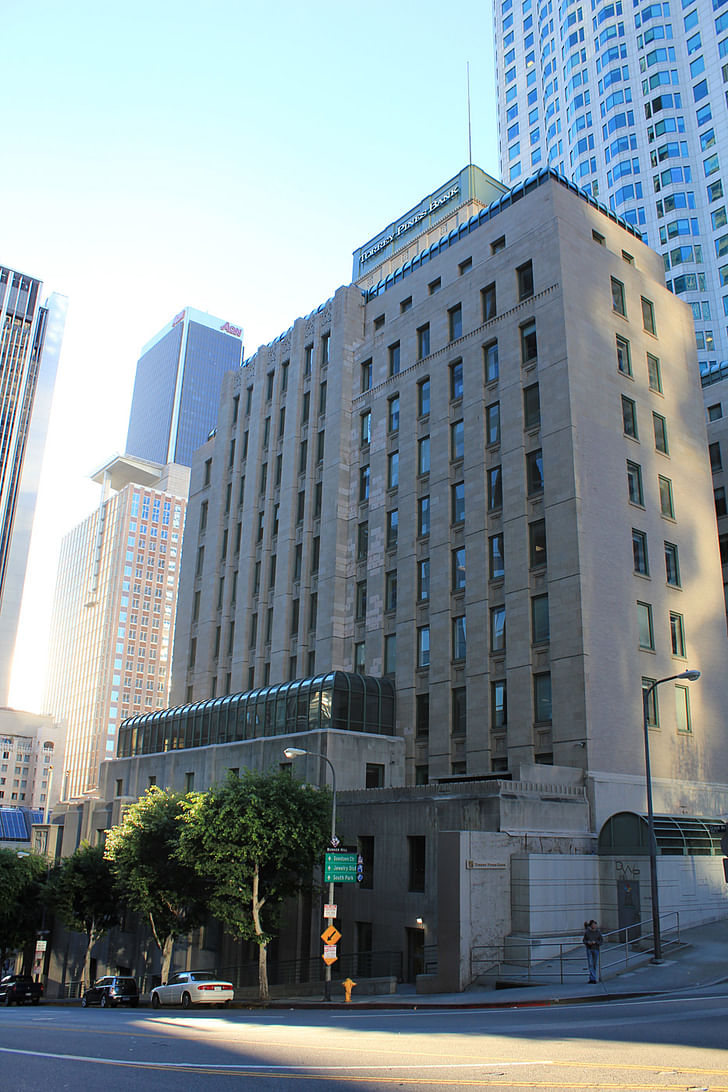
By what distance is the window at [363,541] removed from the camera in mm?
55312

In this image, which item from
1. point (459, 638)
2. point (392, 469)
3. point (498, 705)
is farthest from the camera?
point (392, 469)

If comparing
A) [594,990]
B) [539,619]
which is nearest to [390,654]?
[539,619]

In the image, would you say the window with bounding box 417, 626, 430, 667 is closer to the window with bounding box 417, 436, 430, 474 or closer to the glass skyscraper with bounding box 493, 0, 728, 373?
the window with bounding box 417, 436, 430, 474

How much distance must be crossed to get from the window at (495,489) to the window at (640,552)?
7218mm

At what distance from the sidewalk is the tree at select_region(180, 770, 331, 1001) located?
3.68 metres

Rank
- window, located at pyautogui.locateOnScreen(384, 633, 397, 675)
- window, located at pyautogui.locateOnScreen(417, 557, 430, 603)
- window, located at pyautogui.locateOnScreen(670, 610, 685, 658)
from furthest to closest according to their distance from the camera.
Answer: window, located at pyautogui.locateOnScreen(384, 633, 397, 675), window, located at pyautogui.locateOnScreen(417, 557, 430, 603), window, located at pyautogui.locateOnScreen(670, 610, 685, 658)

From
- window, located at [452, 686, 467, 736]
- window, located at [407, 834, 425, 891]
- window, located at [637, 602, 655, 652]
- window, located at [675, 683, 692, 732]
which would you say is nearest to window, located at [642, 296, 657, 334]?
window, located at [637, 602, 655, 652]

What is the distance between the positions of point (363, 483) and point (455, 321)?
1214 cm

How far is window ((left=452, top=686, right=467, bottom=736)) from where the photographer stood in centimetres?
4519

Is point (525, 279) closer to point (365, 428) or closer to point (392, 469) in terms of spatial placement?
point (392, 469)

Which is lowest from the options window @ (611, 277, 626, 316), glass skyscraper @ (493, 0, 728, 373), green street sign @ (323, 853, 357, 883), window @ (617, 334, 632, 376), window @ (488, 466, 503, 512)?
green street sign @ (323, 853, 357, 883)

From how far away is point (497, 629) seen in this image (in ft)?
145

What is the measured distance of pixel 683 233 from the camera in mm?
90625

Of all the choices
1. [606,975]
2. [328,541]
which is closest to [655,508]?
[328,541]
